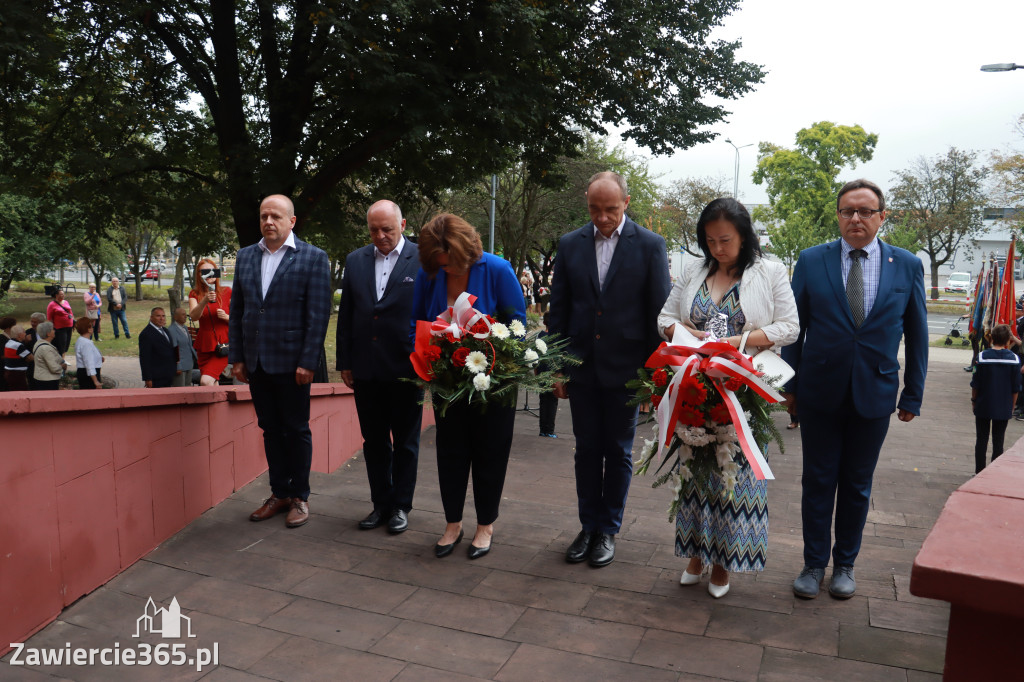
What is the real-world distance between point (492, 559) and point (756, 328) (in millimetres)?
1807

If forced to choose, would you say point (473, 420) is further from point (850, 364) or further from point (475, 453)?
point (850, 364)

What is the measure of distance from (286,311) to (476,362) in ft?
4.72

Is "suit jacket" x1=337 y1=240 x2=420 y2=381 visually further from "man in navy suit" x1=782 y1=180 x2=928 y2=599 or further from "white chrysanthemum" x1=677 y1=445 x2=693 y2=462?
"man in navy suit" x1=782 y1=180 x2=928 y2=599

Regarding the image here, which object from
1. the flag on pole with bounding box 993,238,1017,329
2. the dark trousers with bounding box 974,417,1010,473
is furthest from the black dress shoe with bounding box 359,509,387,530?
the flag on pole with bounding box 993,238,1017,329

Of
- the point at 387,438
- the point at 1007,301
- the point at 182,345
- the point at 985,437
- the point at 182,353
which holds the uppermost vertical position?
the point at 1007,301

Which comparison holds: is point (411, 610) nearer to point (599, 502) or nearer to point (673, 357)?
point (599, 502)

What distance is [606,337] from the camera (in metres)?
4.03

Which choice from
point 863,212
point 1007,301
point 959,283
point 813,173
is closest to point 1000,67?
point 1007,301

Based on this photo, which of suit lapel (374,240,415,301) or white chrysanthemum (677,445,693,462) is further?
suit lapel (374,240,415,301)

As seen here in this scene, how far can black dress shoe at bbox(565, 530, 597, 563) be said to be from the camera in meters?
4.01

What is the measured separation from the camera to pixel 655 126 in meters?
11.7

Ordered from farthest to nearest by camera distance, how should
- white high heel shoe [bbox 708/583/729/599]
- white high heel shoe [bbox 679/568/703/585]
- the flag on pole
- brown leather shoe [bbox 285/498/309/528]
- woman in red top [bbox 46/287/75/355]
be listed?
woman in red top [bbox 46/287/75/355] → the flag on pole → brown leather shoe [bbox 285/498/309/528] → white high heel shoe [bbox 679/568/703/585] → white high heel shoe [bbox 708/583/729/599]

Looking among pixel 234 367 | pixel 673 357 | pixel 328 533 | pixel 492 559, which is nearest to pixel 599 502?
pixel 492 559

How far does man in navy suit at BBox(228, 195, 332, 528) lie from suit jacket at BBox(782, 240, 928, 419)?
8.83 ft
